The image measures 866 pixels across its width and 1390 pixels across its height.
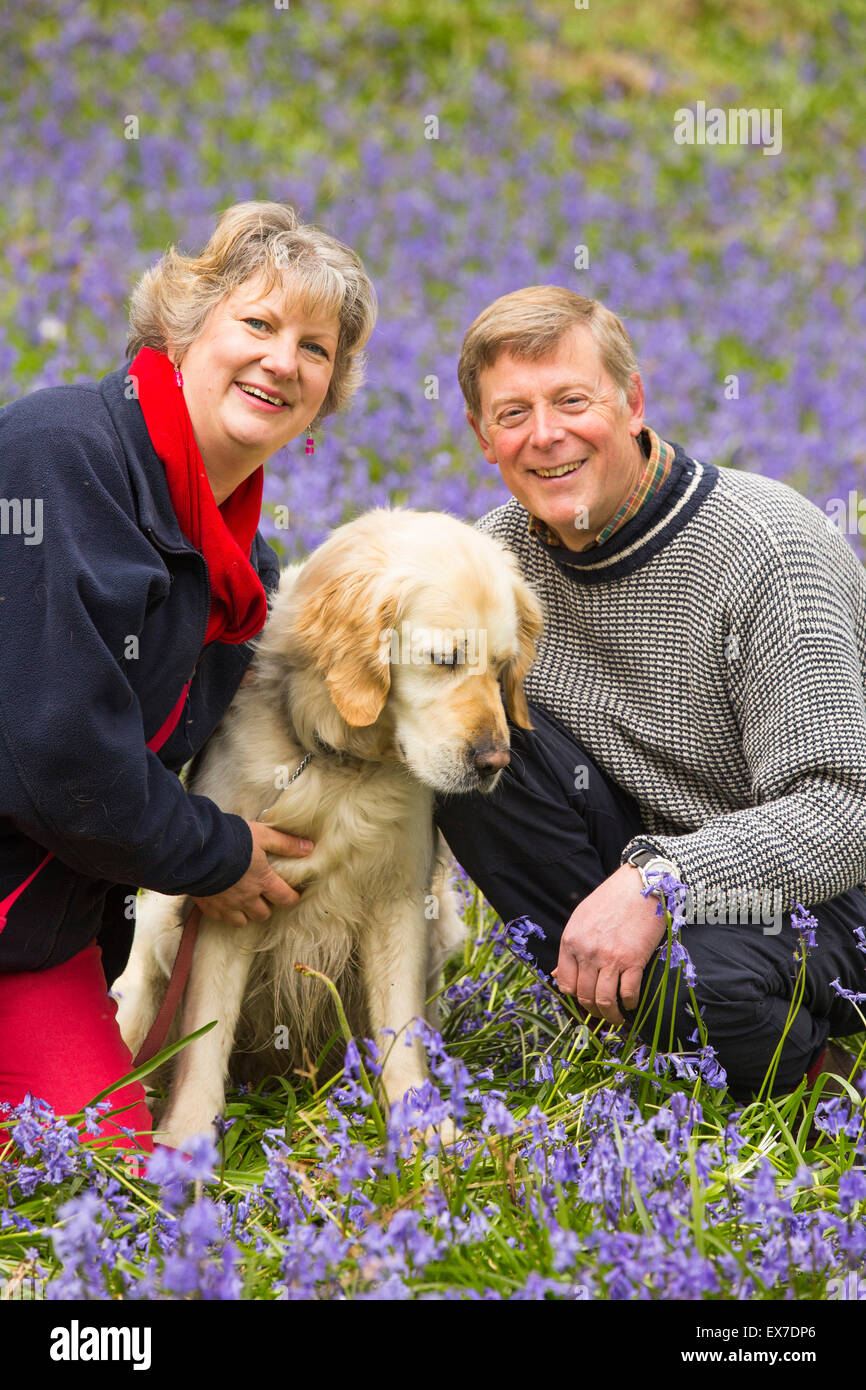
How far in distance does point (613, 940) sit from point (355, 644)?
2.71 feet

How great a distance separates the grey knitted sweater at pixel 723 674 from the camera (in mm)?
2930

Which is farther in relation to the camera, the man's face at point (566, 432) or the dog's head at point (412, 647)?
the man's face at point (566, 432)

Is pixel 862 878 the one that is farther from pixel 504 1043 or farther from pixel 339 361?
pixel 339 361

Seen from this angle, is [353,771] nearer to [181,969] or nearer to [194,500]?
[181,969]

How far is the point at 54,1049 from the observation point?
2.91 m

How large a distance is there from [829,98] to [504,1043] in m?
10.8

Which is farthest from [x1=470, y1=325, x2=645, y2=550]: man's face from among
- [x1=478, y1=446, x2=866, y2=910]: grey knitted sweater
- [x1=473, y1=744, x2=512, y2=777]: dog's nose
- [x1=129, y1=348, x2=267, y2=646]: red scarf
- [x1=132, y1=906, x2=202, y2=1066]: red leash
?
[x1=132, y1=906, x2=202, y2=1066]: red leash

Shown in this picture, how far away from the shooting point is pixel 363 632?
9.63ft

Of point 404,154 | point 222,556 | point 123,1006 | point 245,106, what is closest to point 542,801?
point 222,556

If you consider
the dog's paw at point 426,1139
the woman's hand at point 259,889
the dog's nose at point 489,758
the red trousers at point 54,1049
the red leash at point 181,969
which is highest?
the dog's nose at point 489,758

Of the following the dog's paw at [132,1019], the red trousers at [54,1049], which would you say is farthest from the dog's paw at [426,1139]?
the dog's paw at [132,1019]

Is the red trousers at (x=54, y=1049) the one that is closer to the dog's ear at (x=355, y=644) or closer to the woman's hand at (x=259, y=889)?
the woman's hand at (x=259, y=889)

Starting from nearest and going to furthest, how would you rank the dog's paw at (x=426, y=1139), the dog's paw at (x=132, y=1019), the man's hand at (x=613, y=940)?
1. the dog's paw at (x=426, y=1139)
2. the man's hand at (x=613, y=940)
3. the dog's paw at (x=132, y=1019)

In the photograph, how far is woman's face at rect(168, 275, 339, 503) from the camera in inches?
111
